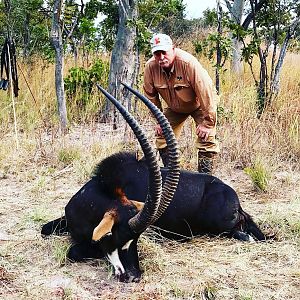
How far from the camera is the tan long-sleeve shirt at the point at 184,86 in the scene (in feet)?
19.9

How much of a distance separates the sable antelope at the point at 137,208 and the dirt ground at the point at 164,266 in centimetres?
13

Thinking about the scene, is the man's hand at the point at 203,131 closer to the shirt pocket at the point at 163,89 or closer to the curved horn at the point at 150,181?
the shirt pocket at the point at 163,89

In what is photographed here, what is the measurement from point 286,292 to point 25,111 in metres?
7.16

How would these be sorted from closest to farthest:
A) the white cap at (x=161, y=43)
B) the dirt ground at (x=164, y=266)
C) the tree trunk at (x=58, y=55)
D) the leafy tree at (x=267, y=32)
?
1. the dirt ground at (x=164, y=266)
2. the white cap at (x=161, y=43)
3. the tree trunk at (x=58, y=55)
4. the leafy tree at (x=267, y=32)

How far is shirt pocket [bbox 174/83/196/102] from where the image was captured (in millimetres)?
6238

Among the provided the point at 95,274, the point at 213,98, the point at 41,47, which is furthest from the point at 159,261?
the point at 41,47

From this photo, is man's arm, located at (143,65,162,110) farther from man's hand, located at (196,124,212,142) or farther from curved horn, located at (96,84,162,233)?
curved horn, located at (96,84,162,233)

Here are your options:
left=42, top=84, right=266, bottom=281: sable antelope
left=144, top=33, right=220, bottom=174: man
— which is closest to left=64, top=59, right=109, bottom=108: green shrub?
left=144, top=33, right=220, bottom=174: man

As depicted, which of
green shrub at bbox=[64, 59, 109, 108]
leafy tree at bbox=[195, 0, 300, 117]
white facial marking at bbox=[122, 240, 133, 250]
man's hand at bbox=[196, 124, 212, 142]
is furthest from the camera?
green shrub at bbox=[64, 59, 109, 108]

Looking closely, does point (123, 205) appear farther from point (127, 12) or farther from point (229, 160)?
point (127, 12)

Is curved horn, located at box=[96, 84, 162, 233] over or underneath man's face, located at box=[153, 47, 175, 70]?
underneath

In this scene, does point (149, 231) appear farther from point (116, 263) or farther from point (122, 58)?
point (122, 58)

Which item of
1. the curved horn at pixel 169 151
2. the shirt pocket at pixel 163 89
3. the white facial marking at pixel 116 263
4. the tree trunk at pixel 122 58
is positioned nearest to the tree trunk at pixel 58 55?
the tree trunk at pixel 122 58

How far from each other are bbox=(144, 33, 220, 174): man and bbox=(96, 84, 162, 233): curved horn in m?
1.97
